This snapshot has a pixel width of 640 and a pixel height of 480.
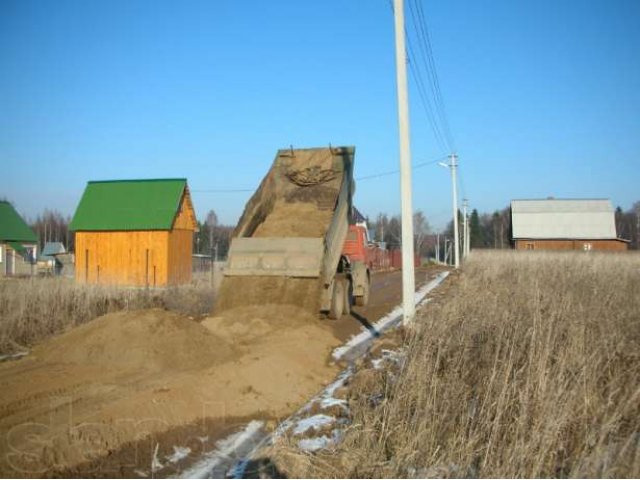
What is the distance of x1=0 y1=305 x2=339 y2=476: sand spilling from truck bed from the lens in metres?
4.86

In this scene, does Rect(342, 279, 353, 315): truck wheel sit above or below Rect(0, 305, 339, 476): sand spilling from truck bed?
above

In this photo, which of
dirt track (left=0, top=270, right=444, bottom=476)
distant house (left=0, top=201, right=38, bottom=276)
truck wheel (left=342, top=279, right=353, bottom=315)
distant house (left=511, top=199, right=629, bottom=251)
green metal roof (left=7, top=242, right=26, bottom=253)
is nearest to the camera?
dirt track (left=0, top=270, right=444, bottom=476)

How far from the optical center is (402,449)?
421 cm

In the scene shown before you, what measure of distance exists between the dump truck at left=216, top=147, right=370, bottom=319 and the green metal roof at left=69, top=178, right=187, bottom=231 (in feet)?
59.4

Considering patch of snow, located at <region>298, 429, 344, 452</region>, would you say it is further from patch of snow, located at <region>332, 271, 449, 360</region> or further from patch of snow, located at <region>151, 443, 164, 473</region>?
patch of snow, located at <region>332, 271, 449, 360</region>

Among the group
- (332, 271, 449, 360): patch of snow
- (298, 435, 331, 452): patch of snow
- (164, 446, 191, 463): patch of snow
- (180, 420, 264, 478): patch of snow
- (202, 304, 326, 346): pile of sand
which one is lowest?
(180, 420, 264, 478): patch of snow

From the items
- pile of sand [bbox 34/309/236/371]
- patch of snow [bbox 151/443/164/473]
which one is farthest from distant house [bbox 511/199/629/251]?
patch of snow [bbox 151/443/164/473]

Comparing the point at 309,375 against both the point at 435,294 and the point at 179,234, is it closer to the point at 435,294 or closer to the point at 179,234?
the point at 435,294

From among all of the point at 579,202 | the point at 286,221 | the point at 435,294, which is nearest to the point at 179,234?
the point at 435,294

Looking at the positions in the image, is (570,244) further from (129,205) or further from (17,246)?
(17,246)

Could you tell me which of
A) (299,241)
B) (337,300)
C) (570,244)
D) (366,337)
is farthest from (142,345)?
(570,244)

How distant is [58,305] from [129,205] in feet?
69.5

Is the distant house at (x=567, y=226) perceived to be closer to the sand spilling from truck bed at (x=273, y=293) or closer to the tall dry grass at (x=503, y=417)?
the sand spilling from truck bed at (x=273, y=293)

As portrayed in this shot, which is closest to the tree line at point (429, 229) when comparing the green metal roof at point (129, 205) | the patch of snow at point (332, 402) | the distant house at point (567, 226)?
the distant house at point (567, 226)
